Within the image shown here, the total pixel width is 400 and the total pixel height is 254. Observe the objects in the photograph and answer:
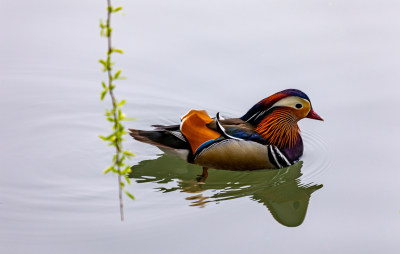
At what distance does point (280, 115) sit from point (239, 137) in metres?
0.58

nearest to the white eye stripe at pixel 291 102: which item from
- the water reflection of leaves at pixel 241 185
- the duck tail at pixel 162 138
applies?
the water reflection of leaves at pixel 241 185

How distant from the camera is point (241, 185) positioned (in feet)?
23.6

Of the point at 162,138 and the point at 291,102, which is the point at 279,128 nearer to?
the point at 291,102

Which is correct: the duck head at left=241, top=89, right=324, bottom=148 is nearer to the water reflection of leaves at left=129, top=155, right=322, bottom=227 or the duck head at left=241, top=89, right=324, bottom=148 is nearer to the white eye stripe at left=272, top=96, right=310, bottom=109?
the white eye stripe at left=272, top=96, right=310, bottom=109

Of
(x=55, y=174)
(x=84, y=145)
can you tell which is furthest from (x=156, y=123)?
(x=55, y=174)

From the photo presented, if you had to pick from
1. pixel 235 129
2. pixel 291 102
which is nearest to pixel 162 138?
pixel 235 129

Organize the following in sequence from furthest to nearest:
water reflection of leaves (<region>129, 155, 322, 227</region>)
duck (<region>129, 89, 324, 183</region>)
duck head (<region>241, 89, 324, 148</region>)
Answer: duck head (<region>241, 89, 324, 148</region>) → duck (<region>129, 89, 324, 183</region>) → water reflection of leaves (<region>129, 155, 322, 227</region>)

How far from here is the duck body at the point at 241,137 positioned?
7484 mm

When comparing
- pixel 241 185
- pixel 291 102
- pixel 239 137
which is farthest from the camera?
pixel 291 102

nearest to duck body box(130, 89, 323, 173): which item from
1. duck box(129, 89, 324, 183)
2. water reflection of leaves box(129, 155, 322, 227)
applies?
duck box(129, 89, 324, 183)

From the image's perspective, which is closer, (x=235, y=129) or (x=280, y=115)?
(x=235, y=129)

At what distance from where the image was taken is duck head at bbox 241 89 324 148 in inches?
301

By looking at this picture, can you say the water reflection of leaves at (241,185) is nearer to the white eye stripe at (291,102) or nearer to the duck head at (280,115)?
the duck head at (280,115)

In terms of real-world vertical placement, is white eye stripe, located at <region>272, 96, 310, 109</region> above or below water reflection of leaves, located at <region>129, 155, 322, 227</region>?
above
